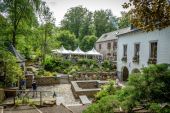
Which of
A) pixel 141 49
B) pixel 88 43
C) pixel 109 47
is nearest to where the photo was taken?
pixel 141 49

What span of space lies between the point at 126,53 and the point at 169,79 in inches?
839

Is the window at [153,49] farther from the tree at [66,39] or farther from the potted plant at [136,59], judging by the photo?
the tree at [66,39]

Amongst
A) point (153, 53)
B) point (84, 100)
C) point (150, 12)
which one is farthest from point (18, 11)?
point (150, 12)

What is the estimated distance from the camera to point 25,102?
16.3 meters

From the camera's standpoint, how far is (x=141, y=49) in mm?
22938

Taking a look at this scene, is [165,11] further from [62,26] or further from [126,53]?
[62,26]

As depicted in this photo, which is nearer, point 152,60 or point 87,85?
point 152,60

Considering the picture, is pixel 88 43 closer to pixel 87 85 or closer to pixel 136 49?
pixel 87 85

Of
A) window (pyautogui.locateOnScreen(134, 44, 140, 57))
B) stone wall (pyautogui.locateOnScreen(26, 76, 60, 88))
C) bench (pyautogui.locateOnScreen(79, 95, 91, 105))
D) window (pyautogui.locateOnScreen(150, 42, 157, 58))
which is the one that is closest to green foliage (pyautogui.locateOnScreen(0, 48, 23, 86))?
bench (pyautogui.locateOnScreen(79, 95, 91, 105))

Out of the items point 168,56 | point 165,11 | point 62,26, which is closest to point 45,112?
point 165,11

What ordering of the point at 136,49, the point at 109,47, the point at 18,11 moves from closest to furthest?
1. the point at 136,49
2. the point at 18,11
3. the point at 109,47

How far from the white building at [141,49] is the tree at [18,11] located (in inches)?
458

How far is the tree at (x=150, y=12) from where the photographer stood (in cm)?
966

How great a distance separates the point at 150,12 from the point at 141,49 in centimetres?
1338
